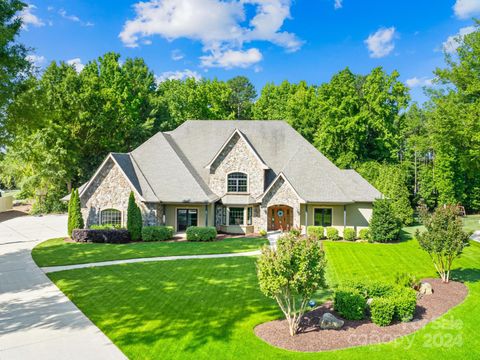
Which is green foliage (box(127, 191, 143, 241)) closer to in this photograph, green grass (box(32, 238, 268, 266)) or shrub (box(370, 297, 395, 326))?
green grass (box(32, 238, 268, 266))

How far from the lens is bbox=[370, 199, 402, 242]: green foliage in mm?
26562

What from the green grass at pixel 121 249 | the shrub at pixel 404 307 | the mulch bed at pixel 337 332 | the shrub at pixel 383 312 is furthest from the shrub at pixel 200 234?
the shrub at pixel 383 312

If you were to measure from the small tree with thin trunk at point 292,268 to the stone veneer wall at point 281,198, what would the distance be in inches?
683

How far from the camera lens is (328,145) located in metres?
45.5

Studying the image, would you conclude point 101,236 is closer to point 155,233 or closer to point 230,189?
point 155,233

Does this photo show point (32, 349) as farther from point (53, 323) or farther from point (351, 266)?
point (351, 266)

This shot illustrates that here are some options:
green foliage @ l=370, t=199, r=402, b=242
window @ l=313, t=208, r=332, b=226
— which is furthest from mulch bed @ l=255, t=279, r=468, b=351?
window @ l=313, t=208, r=332, b=226

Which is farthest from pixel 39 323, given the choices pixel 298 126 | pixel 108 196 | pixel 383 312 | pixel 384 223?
pixel 298 126

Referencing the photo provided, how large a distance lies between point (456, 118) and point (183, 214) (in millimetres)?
22391

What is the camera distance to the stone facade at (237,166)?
1220 inches

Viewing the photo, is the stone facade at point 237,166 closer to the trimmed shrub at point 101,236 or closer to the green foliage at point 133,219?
the green foliage at point 133,219

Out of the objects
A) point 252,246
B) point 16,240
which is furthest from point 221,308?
point 16,240

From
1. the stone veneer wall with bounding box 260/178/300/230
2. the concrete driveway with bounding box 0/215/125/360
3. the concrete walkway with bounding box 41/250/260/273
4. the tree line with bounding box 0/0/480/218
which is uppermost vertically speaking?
the tree line with bounding box 0/0/480/218

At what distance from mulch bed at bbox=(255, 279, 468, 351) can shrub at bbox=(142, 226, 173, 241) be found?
15.8 m
